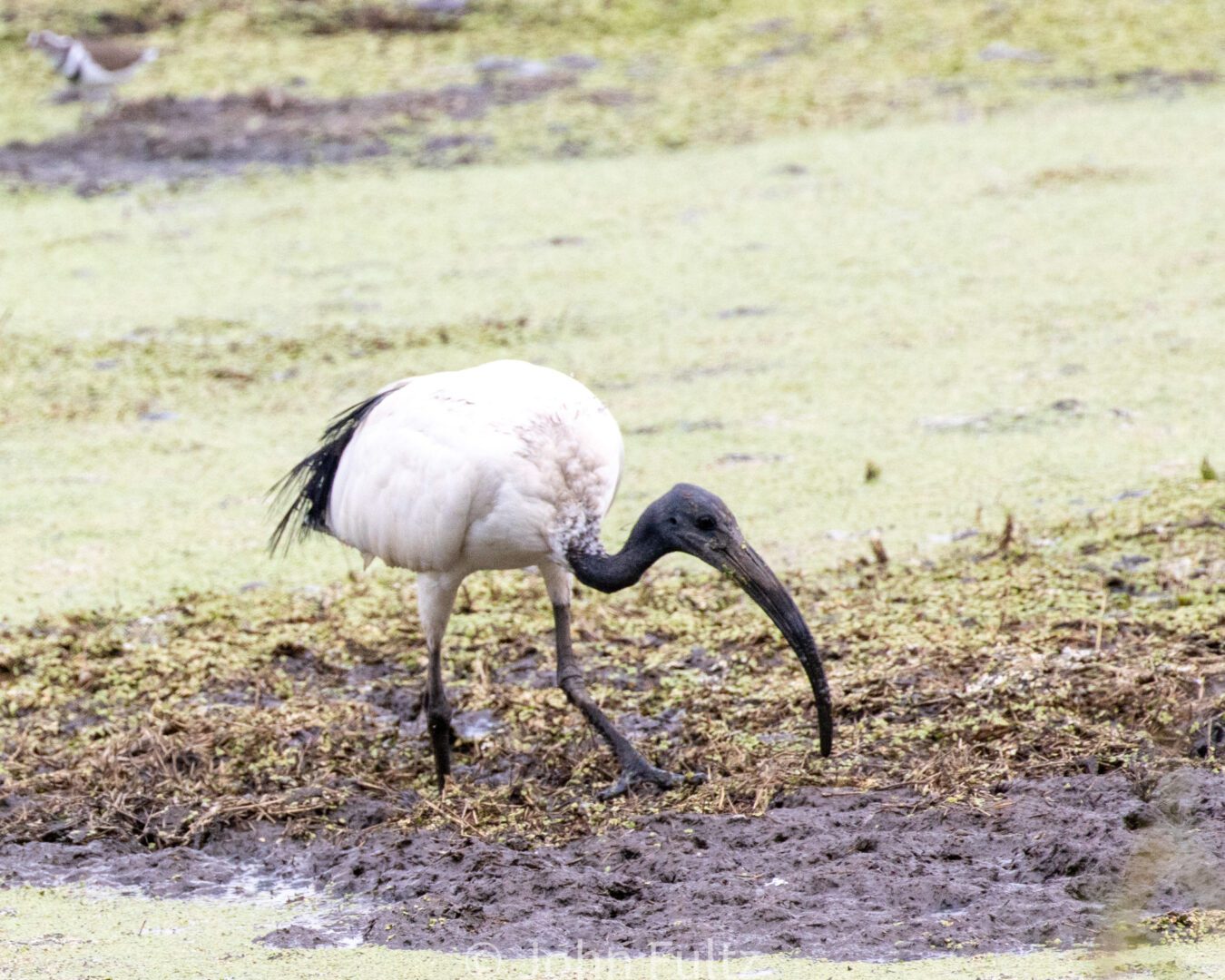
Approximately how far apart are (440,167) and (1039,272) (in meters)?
3.50

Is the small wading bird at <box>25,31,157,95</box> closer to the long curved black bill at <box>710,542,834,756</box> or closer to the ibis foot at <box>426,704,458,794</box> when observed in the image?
the ibis foot at <box>426,704,458,794</box>

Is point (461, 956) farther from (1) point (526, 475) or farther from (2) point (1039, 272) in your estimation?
(2) point (1039, 272)

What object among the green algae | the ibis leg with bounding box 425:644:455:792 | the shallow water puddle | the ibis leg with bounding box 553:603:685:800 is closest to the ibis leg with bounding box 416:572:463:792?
the ibis leg with bounding box 425:644:455:792

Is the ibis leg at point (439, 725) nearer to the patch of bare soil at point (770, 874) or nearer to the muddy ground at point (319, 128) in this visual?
the patch of bare soil at point (770, 874)

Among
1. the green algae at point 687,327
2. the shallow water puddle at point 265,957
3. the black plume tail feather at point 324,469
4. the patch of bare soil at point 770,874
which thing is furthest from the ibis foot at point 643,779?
the green algae at point 687,327

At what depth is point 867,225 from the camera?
8008mm

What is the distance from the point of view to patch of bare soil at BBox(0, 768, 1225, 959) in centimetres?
292

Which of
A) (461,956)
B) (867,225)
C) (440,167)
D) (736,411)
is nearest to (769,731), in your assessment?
(461,956)

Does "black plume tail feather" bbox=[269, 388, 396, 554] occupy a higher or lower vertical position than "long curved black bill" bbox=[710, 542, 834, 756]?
higher

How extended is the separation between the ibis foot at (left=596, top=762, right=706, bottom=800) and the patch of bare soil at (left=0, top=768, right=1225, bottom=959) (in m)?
0.22

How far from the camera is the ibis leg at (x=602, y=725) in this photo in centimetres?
375

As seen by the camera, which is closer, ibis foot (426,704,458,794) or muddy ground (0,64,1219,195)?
ibis foot (426,704,458,794)

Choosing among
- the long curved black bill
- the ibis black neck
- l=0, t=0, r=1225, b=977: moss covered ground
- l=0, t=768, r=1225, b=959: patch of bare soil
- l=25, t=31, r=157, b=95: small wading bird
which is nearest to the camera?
l=0, t=768, r=1225, b=959: patch of bare soil

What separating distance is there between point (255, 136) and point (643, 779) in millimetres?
7026
